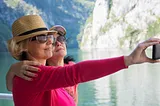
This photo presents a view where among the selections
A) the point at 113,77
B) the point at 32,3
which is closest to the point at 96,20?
the point at 32,3

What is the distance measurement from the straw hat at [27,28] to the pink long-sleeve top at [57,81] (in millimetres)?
68

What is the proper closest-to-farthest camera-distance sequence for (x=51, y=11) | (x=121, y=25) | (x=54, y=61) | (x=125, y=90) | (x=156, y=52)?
(x=156, y=52), (x=54, y=61), (x=125, y=90), (x=121, y=25), (x=51, y=11)

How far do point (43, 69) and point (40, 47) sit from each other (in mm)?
54

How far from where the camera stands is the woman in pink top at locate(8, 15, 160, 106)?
56 cm

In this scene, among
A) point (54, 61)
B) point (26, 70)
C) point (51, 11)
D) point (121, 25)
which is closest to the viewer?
point (26, 70)

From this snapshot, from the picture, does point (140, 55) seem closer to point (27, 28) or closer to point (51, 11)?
point (27, 28)

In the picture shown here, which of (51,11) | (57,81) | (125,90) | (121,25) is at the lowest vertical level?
(125,90)

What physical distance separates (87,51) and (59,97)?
17.7 meters

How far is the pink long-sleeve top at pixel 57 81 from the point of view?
0.55 metres

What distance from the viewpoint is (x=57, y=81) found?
0.58 m

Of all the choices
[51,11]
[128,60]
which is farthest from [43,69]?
[51,11]

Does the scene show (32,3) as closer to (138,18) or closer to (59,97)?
(138,18)

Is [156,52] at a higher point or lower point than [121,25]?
higher

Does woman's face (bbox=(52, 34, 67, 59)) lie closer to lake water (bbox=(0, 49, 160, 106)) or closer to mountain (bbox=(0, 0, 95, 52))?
lake water (bbox=(0, 49, 160, 106))
